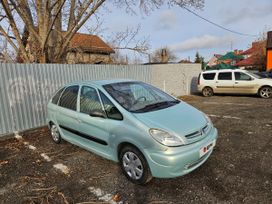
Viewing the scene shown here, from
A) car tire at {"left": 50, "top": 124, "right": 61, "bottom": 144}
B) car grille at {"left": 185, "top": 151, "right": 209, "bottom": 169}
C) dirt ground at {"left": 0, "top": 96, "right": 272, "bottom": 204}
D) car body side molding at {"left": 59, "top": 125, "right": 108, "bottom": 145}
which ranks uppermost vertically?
car body side molding at {"left": 59, "top": 125, "right": 108, "bottom": 145}

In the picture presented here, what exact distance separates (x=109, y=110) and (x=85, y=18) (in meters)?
7.00

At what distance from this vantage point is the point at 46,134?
6168 mm

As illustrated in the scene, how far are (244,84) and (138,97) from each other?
10012 millimetres

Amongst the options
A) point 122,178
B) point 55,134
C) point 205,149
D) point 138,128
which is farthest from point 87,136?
point 205,149

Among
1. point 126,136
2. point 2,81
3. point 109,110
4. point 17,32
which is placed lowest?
point 126,136

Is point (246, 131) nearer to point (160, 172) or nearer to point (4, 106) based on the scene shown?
point (160, 172)

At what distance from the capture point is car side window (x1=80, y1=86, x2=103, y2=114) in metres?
3.77

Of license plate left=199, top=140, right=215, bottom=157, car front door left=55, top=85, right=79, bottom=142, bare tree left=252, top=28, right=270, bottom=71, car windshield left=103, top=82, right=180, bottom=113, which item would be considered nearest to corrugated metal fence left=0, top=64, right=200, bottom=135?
car front door left=55, top=85, right=79, bottom=142

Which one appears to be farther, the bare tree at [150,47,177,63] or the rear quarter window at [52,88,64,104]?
the bare tree at [150,47,177,63]

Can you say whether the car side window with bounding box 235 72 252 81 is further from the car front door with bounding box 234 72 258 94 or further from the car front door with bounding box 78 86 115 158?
the car front door with bounding box 78 86 115 158

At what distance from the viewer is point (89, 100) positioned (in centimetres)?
396

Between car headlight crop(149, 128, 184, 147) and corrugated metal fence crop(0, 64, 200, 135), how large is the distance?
199 inches

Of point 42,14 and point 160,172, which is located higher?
point 42,14

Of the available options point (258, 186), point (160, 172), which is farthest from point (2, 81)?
point (258, 186)
